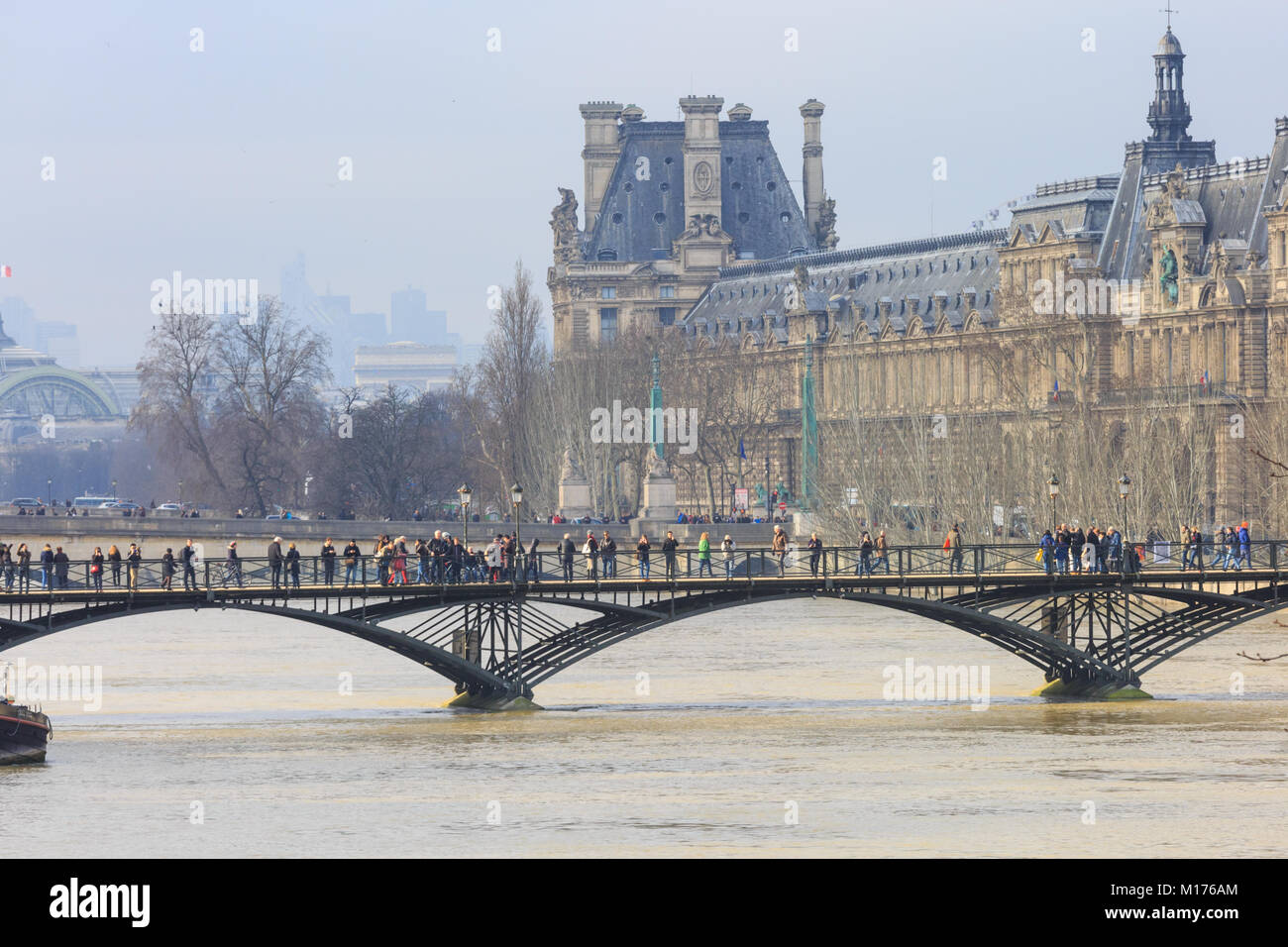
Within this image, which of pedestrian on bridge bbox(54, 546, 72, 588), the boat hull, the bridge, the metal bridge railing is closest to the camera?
the boat hull

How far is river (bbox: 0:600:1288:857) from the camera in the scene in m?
41.8

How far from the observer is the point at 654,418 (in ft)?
409

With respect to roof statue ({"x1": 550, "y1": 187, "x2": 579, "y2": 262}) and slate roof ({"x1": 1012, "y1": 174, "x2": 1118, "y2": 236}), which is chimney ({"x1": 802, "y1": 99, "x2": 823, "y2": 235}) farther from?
slate roof ({"x1": 1012, "y1": 174, "x2": 1118, "y2": 236})

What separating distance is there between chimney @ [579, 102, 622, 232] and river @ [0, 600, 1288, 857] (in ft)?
384

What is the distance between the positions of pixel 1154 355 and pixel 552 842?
8283 cm

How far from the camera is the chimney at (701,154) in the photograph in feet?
596

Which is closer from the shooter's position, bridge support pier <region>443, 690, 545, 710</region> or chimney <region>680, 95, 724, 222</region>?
bridge support pier <region>443, 690, 545, 710</region>

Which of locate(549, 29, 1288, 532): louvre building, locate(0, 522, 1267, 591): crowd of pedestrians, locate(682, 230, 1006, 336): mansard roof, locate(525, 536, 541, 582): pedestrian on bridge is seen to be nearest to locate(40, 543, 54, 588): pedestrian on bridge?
locate(0, 522, 1267, 591): crowd of pedestrians

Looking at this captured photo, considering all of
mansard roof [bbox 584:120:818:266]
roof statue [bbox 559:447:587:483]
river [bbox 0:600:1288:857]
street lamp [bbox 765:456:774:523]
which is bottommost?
river [bbox 0:600:1288:857]

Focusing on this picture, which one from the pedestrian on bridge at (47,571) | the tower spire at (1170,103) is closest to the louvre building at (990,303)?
the tower spire at (1170,103)

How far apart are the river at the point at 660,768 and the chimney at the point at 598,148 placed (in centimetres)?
11700

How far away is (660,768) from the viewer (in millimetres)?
49250

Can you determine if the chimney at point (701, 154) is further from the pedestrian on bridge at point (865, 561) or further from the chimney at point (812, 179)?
the pedestrian on bridge at point (865, 561)

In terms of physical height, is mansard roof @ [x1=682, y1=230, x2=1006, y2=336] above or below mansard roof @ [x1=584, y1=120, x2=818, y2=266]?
below
